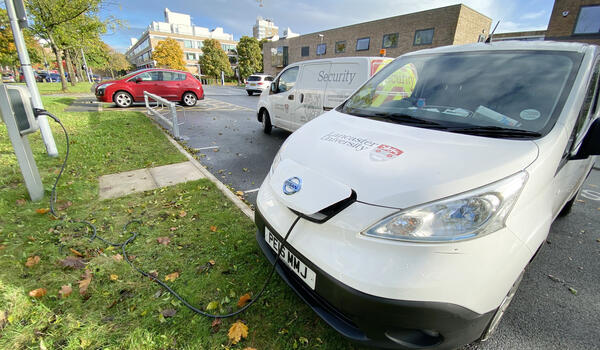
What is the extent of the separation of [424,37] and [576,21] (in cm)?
1213

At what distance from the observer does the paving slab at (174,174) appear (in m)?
4.31

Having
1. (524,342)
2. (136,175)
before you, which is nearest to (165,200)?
(136,175)

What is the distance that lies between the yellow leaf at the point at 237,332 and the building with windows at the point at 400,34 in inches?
1063

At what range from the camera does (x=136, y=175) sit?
177 inches

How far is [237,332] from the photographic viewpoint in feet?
6.17

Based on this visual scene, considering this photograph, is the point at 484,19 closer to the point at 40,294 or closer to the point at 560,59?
the point at 560,59

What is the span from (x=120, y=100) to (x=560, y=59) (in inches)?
581

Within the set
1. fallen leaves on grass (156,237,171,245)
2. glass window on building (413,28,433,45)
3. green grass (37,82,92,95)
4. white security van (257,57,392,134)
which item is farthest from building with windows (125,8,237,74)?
fallen leaves on grass (156,237,171,245)

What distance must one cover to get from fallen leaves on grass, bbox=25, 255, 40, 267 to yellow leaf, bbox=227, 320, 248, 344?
1.94m

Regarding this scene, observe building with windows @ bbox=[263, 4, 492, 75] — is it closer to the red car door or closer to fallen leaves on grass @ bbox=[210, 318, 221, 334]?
the red car door

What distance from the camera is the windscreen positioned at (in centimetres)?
184

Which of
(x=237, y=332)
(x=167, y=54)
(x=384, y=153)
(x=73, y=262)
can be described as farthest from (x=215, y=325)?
(x=167, y=54)

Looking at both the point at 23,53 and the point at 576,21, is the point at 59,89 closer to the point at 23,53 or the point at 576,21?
the point at 23,53

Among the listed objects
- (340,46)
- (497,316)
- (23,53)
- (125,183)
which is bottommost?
(125,183)
